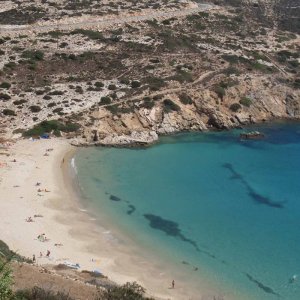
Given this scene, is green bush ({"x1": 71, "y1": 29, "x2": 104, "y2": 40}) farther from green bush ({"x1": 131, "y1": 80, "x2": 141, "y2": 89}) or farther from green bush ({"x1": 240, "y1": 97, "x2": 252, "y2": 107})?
green bush ({"x1": 240, "y1": 97, "x2": 252, "y2": 107})

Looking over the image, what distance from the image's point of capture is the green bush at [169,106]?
65.9 m

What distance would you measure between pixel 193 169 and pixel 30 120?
2076 centimetres

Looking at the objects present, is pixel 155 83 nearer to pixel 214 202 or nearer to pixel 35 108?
pixel 35 108

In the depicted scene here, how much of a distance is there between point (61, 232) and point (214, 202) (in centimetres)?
1450

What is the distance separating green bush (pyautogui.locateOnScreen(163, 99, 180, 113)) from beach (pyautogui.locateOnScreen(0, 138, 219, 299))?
18964 millimetres

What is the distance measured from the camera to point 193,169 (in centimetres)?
5319

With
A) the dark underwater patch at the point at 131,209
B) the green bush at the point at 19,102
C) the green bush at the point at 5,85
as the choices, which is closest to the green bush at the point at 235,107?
the green bush at the point at 19,102

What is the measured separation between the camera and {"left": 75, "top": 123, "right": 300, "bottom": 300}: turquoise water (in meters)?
33.6

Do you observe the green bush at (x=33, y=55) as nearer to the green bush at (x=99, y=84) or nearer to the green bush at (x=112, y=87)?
the green bush at (x=99, y=84)

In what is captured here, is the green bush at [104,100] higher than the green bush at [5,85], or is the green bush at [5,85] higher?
the green bush at [5,85]

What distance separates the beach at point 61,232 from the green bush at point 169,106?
→ 19.0 metres

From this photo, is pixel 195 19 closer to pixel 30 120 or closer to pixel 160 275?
pixel 30 120

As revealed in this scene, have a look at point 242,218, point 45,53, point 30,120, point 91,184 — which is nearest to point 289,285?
point 242,218

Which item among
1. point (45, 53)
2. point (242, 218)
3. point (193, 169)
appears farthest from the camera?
point (45, 53)
